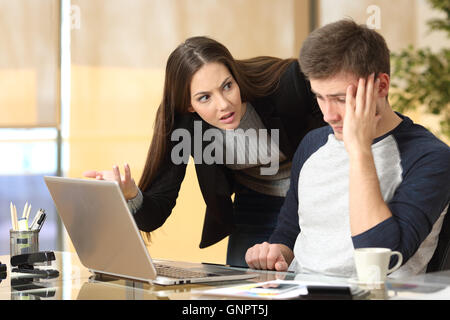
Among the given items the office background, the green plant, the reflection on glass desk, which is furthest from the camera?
the green plant

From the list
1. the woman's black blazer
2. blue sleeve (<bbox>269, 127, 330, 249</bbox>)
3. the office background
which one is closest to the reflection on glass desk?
blue sleeve (<bbox>269, 127, 330, 249</bbox>)

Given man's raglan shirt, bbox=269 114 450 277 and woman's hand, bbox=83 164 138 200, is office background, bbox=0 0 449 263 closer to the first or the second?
woman's hand, bbox=83 164 138 200

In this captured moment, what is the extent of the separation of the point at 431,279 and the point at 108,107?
276cm

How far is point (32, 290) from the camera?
1.56 metres

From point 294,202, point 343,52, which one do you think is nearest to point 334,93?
point 343,52

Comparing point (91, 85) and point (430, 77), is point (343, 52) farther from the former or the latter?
point (430, 77)

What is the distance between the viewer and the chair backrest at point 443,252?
175 cm

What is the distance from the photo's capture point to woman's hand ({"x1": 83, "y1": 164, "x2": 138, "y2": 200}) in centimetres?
196

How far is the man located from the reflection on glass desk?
16cm

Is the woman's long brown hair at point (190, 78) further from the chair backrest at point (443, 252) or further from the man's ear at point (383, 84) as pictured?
the chair backrest at point (443, 252)

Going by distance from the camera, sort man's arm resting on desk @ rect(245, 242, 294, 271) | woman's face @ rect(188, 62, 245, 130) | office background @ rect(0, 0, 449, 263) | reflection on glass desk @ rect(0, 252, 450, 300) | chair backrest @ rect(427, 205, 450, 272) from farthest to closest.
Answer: office background @ rect(0, 0, 449, 263) → woman's face @ rect(188, 62, 245, 130) → man's arm resting on desk @ rect(245, 242, 294, 271) → chair backrest @ rect(427, 205, 450, 272) → reflection on glass desk @ rect(0, 252, 450, 300)
